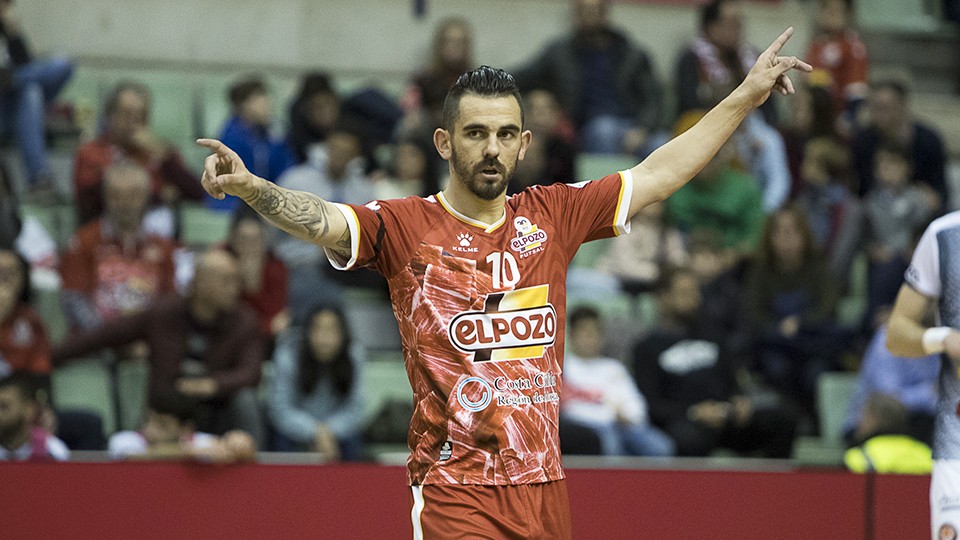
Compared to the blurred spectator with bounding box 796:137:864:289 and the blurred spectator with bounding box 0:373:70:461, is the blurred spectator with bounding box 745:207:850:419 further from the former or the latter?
the blurred spectator with bounding box 0:373:70:461

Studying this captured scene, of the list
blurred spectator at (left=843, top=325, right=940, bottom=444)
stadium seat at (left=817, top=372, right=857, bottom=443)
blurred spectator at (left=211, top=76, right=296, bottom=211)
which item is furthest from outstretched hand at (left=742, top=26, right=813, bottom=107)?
blurred spectator at (left=211, top=76, right=296, bottom=211)

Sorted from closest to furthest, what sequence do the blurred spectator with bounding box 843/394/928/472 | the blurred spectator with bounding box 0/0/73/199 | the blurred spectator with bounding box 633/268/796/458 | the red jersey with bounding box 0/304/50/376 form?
the blurred spectator with bounding box 843/394/928/472, the red jersey with bounding box 0/304/50/376, the blurred spectator with bounding box 633/268/796/458, the blurred spectator with bounding box 0/0/73/199

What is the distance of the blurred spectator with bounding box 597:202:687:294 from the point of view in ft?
34.9

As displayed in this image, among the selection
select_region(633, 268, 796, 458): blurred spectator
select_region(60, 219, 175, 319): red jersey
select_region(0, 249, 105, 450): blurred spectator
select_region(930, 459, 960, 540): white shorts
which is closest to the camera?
select_region(930, 459, 960, 540): white shorts

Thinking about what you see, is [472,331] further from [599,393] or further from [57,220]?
[57,220]

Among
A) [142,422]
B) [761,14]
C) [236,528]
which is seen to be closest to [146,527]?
[236,528]

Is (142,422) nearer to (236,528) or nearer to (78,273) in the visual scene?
(78,273)

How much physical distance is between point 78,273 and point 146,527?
142 inches

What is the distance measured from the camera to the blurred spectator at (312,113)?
11.0m

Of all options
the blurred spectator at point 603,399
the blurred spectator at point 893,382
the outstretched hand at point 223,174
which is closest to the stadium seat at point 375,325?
the blurred spectator at point 603,399

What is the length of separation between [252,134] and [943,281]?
6.57 meters

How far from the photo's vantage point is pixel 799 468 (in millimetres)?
6859

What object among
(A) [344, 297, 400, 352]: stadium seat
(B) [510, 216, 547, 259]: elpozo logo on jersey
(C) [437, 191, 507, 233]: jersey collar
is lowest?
(A) [344, 297, 400, 352]: stadium seat

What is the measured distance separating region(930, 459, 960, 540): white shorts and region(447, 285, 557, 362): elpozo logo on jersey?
65.3 inches
